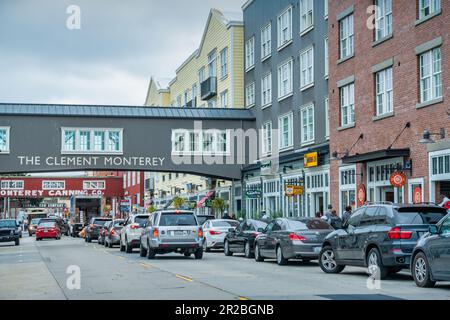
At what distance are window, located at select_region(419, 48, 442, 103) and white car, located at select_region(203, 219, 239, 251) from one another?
11.0 m

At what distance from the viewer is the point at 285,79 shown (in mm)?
43625

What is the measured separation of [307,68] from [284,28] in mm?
4148

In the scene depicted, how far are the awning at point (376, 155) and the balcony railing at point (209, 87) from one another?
24.9 meters

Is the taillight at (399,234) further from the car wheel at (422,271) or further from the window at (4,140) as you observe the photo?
the window at (4,140)

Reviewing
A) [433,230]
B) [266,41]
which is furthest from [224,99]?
[433,230]

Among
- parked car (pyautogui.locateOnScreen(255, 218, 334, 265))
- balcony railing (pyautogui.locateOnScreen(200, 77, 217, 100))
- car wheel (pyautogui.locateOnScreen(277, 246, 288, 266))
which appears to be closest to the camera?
parked car (pyautogui.locateOnScreen(255, 218, 334, 265))

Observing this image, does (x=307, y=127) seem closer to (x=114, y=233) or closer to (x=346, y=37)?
(x=346, y=37)

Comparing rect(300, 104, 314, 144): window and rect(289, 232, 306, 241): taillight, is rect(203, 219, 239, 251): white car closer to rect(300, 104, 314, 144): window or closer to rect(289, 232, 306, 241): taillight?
rect(300, 104, 314, 144): window

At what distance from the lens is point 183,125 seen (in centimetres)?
4934

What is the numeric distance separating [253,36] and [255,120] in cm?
506

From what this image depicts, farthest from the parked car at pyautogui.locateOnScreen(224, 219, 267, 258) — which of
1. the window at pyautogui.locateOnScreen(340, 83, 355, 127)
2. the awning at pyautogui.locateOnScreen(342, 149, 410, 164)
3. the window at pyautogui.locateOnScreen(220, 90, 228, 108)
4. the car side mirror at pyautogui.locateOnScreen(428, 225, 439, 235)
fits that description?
the window at pyautogui.locateOnScreen(220, 90, 228, 108)

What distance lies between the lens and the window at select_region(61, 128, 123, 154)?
47.4m
